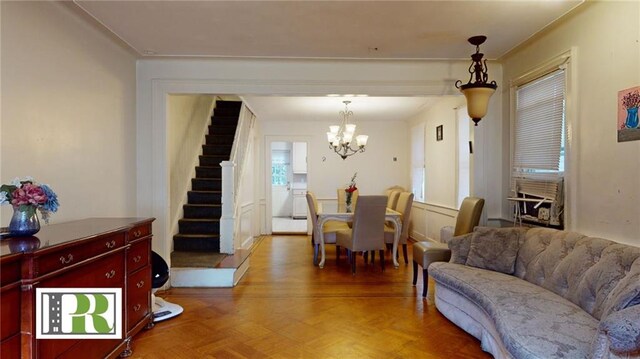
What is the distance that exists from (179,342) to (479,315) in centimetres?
221

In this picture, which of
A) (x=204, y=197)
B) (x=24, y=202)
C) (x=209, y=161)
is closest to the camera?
(x=24, y=202)

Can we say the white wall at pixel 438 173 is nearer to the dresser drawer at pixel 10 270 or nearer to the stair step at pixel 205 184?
the stair step at pixel 205 184

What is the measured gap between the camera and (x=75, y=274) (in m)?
1.91

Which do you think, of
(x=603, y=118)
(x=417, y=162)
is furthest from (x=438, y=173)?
(x=603, y=118)

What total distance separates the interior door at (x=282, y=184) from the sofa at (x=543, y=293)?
7973 millimetres

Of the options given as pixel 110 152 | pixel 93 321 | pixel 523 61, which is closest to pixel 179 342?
pixel 93 321

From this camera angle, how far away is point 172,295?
11.9 ft

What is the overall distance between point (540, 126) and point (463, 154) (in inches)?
77.1

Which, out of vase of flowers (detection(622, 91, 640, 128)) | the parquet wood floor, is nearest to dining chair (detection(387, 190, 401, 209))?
the parquet wood floor

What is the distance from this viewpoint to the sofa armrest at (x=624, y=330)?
4.75 ft

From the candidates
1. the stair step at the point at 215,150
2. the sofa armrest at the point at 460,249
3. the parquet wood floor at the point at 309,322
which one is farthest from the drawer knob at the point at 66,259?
the stair step at the point at 215,150

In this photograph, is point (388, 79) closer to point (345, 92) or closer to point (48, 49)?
point (345, 92)

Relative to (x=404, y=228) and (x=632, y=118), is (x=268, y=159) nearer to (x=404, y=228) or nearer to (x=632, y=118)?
(x=404, y=228)

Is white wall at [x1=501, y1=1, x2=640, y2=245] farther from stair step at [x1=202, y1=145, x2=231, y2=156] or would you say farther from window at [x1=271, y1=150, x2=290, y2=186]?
window at [x1=271, y1=150, x2=290, y2=186]
